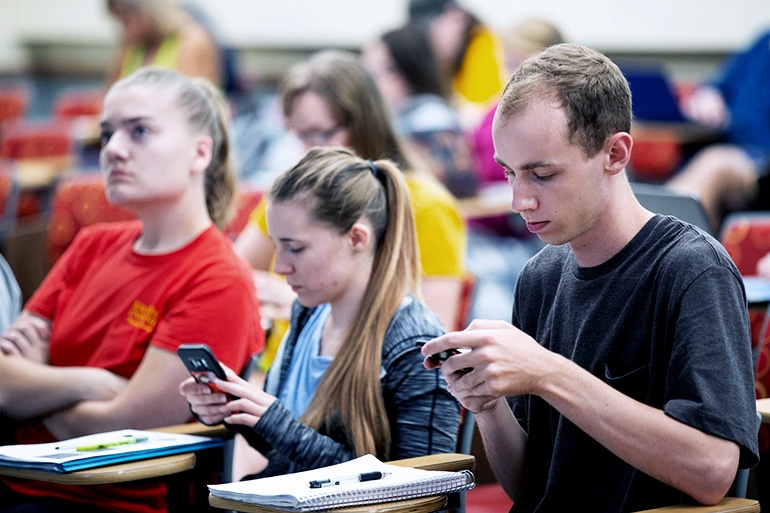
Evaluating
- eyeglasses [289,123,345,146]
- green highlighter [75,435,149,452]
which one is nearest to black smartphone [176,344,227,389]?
green highlighter [75,435,149,452]

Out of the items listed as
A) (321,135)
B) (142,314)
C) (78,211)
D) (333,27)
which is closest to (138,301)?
(142,314)

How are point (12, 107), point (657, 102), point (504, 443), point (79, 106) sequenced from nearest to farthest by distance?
point (504, 443) → point (657, 102) → point (79, 106) → point (12, 107)

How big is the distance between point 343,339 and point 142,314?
0.50m

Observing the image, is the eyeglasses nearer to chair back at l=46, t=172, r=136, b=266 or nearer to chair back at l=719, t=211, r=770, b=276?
chair back at l=46, t=172, r=136, b=266

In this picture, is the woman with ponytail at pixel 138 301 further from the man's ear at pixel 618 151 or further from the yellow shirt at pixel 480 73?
the yellow shirt at pixel 480 73

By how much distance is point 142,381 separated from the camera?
2.08 m

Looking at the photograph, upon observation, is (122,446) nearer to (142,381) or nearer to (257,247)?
(142,381)

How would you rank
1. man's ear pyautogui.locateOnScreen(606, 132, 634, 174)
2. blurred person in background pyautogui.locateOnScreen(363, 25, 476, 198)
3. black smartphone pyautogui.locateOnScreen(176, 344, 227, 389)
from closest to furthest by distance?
man's ear pyautogui.locateOnScreen(606, 132, 634, 174) < black smartphone pyautogui.locateOnScreen(176, 344, 227, 389) < blurred person in background pyautogui.locateOnScreen(363, 25, 476, 198)

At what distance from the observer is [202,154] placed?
2.39 m

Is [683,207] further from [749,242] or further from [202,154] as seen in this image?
[202,154]

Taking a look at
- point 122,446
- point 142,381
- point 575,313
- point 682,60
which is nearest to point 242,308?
point 142,381

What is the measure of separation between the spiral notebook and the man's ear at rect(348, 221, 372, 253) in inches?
19.9

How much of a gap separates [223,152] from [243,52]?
711 cm

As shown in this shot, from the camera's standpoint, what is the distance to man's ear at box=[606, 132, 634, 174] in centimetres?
147
